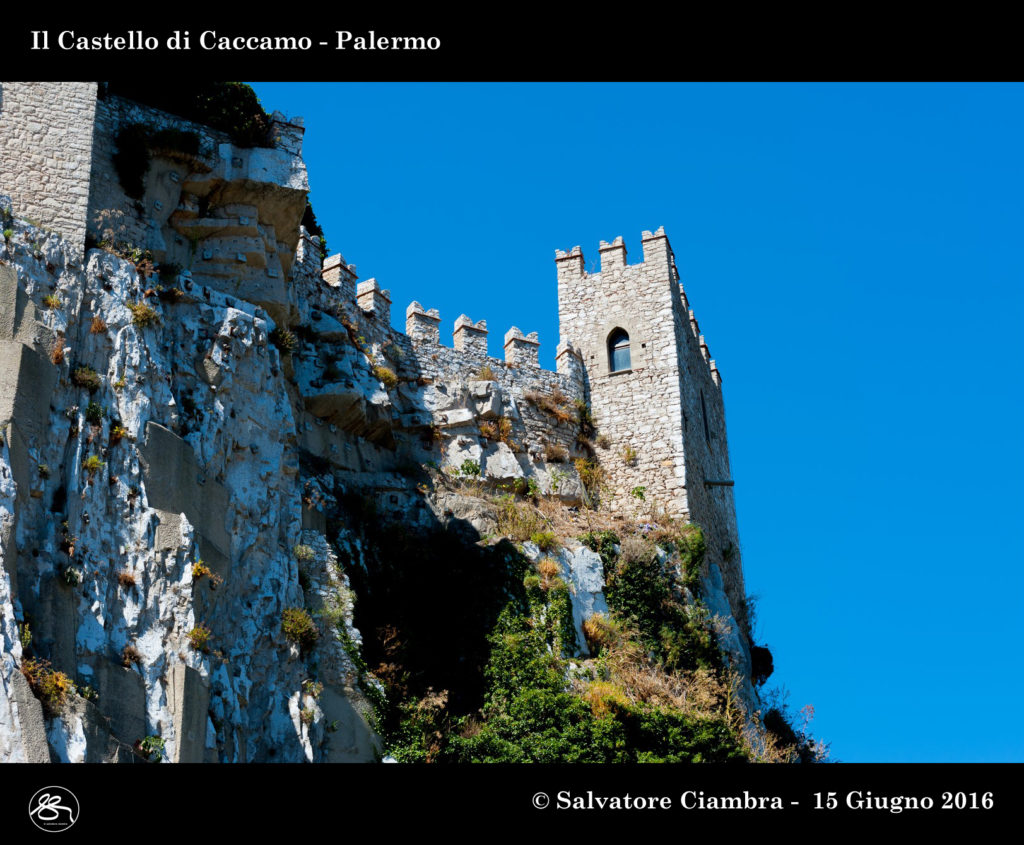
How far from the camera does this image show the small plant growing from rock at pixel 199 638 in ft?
49.7

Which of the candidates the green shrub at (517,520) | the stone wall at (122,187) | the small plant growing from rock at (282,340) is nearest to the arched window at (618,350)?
the green shrub at (517,520)

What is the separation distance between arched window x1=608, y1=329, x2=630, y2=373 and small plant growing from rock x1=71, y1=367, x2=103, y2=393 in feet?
46.8

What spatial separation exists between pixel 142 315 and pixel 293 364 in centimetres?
571

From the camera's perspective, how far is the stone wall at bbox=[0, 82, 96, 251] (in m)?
17.0

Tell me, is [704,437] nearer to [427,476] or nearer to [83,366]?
[427,476]

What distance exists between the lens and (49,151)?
17484mm

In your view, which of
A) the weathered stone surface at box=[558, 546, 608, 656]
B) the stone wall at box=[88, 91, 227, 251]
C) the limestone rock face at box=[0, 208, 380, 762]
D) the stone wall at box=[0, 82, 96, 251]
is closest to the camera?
the limestone rock face at box=[0, 208, 380, 762]

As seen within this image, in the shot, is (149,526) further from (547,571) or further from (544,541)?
(544,541)

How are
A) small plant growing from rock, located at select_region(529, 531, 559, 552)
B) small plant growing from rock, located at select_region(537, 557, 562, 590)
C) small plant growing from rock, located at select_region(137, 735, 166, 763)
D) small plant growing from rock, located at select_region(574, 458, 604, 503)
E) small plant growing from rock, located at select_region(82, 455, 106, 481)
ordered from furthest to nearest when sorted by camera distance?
1. small plant growing from rock, located at select_region(574, 458, 604, 503)
2. small plant growing from rock, located at select_region(529, 531, 559, 552)
3. small plant growing from rock, located at select_region(537, 557, 562, 590)
4. small plant growing from rock, located at select_region(82, 455, 106, 481)
5. small plant growing from rock, located at select_region(137, 735, 166, 763)

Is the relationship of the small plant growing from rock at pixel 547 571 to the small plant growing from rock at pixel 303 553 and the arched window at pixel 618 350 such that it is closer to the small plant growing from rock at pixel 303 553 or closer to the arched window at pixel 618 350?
the small plant growing from rock at pixel 303 553

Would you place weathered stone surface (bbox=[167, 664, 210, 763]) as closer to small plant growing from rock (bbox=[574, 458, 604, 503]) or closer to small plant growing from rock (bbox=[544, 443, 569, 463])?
small plant growing from rock (bbox=[544, 443, 569, 463])

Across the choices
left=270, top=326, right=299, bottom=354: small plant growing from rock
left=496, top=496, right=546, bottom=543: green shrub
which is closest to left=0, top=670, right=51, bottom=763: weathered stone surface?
left=270, top=326, right=299, bottom=354: small plant growing from rock
